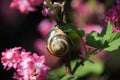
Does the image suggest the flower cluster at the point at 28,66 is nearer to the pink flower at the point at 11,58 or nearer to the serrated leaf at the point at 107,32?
the pink flower at the point at 11,58

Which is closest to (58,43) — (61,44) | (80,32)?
(61,44)

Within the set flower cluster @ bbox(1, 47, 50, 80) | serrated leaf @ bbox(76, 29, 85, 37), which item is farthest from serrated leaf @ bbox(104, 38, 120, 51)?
flower cluster @ bbox(1, 47, 50, 80)

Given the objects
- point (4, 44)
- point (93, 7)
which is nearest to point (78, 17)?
point (93, 7)

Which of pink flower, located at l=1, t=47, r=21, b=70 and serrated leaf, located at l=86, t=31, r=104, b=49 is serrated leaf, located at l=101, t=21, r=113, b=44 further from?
pink flower, located at l=1, t=47, r=21, b=70

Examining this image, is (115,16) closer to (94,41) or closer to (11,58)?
(94,41)

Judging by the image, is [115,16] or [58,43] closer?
[58,43]

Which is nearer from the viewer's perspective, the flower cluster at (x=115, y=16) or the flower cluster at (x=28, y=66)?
the flower cluster at (x=28, y=66)

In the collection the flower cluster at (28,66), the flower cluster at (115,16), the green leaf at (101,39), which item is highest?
the flower cluster at (115,16)

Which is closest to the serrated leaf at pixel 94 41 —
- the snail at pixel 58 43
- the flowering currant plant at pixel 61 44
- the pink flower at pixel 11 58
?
the flowering currant plant at pixel 61 44
